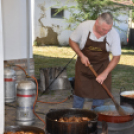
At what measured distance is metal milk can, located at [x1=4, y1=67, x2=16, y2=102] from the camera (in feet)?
10.6

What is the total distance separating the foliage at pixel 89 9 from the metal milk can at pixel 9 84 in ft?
3.62

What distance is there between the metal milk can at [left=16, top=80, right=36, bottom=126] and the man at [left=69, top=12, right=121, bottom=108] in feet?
1.48

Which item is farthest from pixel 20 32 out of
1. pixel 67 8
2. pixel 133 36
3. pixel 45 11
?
pixel 133 36

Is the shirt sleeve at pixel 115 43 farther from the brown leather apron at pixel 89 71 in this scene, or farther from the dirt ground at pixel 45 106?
the dirt ground at pixel 45 106

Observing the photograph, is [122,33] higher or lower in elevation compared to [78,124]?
higher

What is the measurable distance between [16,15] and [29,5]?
258mm

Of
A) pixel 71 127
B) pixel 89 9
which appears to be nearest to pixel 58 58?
pixel 89 9

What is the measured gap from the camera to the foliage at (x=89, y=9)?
3.18 metres

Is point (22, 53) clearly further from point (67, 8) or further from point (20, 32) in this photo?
point (67, 8)

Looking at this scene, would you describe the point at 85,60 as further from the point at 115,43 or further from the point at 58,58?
the point at 58,58

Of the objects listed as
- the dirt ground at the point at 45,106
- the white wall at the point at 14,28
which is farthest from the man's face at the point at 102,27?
the white wall at the point at 14,28

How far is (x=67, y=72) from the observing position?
3953mm

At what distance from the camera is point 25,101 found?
239 cm

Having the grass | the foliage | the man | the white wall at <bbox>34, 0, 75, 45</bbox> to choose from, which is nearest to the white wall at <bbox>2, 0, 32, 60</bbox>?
the white wall at <bbox>34, 0, 75, 45</bbox>
